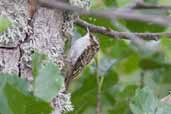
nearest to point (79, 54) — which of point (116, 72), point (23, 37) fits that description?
point (23, 37)

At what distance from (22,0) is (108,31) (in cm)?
30

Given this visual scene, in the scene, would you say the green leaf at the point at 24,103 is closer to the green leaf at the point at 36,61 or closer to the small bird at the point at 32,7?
the green leaf at the point at 36,61

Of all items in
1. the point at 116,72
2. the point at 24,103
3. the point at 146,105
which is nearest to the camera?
the point at 24,103

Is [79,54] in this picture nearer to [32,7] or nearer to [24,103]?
[32,7]

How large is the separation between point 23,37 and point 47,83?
220 mm

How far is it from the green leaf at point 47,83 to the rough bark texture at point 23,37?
6.4 inches

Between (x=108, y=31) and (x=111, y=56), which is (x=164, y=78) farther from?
(x=108, y=31)

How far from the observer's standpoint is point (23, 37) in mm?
1267

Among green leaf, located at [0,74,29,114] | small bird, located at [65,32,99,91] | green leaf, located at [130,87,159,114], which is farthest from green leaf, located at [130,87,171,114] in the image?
green leaf, located at [0,74,29,114]

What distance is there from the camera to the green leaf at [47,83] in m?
1.07

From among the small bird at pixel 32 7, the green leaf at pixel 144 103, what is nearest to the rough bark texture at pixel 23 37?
the small bird at pixel 32 7

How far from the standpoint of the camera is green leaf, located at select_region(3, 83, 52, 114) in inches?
40.3

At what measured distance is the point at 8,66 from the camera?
1.23m

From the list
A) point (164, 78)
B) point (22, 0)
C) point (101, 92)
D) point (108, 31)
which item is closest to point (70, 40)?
point (108, 31)
